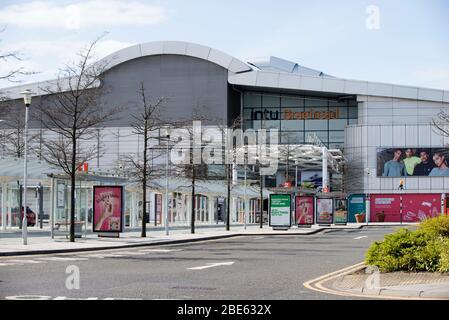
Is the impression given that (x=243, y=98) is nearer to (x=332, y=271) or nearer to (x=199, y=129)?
(x=199, y=129)

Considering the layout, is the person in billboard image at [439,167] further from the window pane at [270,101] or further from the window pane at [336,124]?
the window pane at [270,101]

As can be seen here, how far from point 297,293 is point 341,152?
70.4m

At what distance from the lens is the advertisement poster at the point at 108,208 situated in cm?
3089

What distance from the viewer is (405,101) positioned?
83.4 metres

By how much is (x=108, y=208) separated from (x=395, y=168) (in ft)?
190

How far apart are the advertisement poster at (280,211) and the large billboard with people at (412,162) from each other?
133 feet

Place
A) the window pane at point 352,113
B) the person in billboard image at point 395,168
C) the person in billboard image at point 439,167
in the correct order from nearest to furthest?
1. the person in billboard image at point 439,167
2. the person in billboard image at point 395,168
3. the window pane at point 352,113

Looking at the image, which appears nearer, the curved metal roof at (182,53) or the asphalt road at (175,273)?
the asphalt road at (175,273)

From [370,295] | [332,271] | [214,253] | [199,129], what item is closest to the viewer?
[370,295]

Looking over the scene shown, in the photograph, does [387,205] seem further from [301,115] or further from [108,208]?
[108,208]

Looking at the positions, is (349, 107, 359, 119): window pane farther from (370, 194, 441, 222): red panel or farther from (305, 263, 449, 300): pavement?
(305, 263, 449, 300): pavement

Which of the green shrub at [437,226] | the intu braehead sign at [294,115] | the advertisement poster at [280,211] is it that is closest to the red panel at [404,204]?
the intu braehead sign at [294,115]

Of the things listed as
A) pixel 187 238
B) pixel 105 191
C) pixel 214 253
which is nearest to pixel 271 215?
pixel 187 238

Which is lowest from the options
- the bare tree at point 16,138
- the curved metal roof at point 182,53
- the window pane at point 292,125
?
the bare tree at point 16,138
